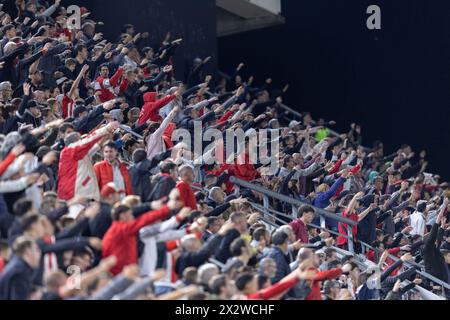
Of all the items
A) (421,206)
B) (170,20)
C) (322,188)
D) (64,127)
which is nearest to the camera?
(64,127)

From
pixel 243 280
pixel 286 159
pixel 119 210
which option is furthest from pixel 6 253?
pixel 286 159

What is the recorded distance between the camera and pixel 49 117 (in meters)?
17.7

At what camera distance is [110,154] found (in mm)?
15742

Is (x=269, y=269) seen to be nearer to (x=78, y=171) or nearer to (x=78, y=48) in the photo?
(x=78, y=171)

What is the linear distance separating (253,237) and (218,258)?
123 cm

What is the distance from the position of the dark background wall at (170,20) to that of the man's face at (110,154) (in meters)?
11.2

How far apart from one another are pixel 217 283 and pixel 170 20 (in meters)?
16.3

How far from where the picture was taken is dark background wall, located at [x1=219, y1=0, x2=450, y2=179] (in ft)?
101

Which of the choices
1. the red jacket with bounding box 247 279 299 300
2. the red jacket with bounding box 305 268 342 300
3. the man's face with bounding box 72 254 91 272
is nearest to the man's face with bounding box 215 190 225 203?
the red jacket with bounding box 305 268 342 300

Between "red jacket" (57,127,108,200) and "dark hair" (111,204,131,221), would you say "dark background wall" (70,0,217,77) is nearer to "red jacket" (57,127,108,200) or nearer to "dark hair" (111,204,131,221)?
"red jacket" (57,127,108,200)

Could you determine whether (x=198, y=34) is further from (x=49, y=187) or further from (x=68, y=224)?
(x=68, y=224)

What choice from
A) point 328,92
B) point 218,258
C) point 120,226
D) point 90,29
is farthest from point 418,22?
point 120,226

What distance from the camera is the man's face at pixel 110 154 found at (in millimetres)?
15750

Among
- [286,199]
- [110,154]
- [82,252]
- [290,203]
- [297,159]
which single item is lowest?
[290,203]
